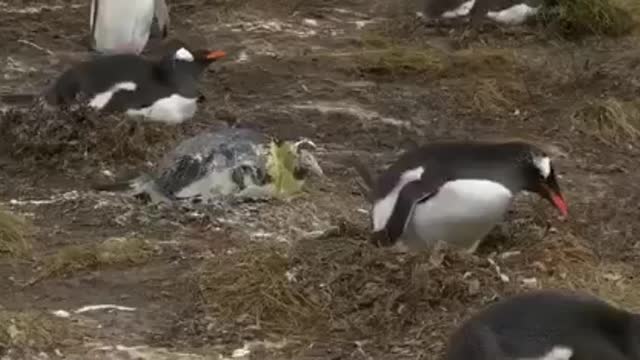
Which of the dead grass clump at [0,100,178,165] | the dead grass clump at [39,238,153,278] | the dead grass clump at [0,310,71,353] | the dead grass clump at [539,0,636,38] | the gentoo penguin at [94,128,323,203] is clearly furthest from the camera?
the dead grass clump at [539,0,636,38]

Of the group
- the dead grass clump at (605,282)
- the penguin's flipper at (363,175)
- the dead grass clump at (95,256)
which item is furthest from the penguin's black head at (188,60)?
the dead grass clump at (605,282)

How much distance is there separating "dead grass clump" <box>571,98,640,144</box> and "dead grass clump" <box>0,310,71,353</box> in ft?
10.5

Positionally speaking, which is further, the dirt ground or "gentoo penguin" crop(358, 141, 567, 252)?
"gentoo penguin" crop(358, 141, 567, 252)

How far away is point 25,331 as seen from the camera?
184 inches

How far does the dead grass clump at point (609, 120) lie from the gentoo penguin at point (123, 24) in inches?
102

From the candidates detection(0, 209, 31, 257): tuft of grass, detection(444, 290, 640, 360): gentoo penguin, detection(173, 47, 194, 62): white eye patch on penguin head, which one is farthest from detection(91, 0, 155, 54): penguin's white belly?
detection(444, 290, 640, 360): gentoo penguin

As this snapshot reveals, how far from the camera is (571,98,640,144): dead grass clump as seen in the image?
7.23 meters

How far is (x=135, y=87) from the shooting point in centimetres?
707

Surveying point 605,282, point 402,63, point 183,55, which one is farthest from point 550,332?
point 402,63

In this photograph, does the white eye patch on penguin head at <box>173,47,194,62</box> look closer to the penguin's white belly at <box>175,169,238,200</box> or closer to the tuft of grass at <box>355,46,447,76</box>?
the tuft of grass at <box>355,46,447,76</box>

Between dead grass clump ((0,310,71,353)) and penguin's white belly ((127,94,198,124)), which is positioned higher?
dead grass clump ((0,310,71,353))

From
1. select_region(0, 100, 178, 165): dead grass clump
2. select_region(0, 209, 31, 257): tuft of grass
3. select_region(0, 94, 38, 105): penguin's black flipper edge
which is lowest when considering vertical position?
select_region(0, 94, 38, 105): penguin's black flipper edge

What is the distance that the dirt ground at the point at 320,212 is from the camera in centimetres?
478

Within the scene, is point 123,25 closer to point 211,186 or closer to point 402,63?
point 402,63
